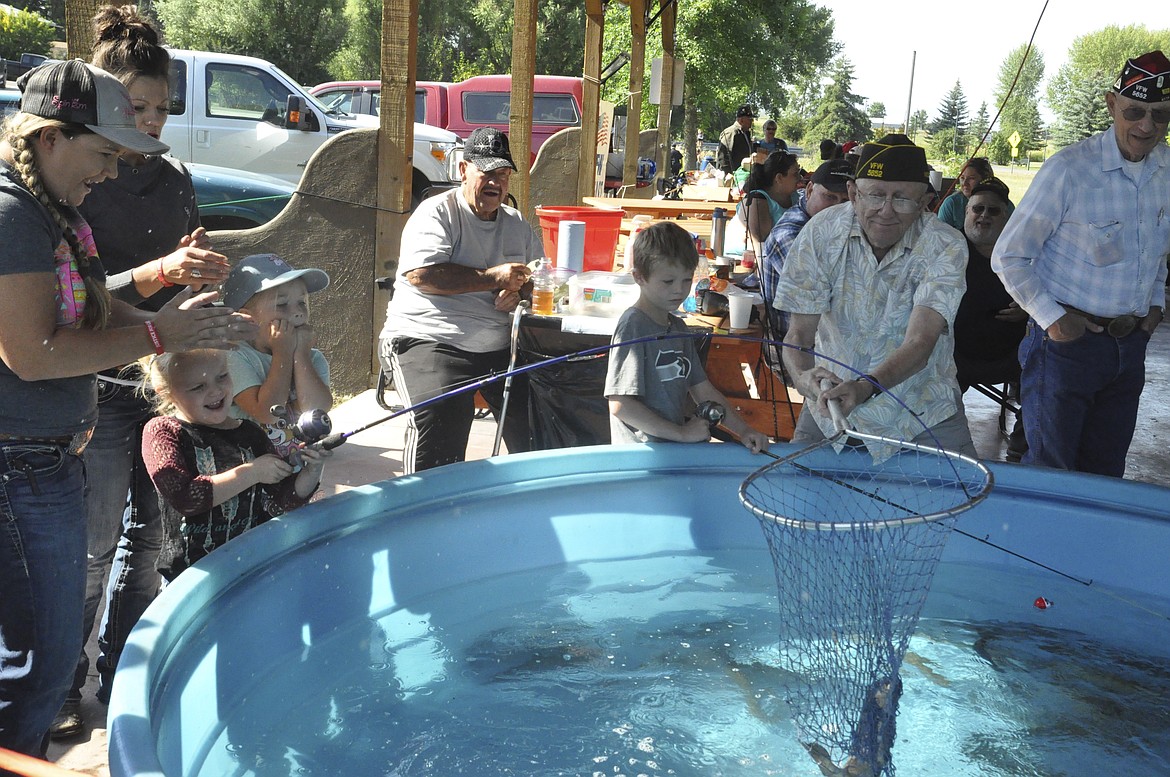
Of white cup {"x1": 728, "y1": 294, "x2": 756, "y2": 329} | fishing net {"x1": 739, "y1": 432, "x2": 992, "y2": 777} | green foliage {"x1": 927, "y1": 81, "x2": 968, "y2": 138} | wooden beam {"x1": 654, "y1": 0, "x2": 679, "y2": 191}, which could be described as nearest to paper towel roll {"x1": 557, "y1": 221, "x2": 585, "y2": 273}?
white cup {"x1": 728, "y1": 294, "x2": 756, "y2": 329}

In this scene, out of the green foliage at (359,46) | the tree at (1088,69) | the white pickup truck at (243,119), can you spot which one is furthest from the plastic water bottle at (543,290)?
the tree at (1088,69)

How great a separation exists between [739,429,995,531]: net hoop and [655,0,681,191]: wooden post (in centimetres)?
1410

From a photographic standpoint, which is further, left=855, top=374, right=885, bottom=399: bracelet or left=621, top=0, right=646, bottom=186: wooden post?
left=621, top=0, right=646, bottom=186: wooden post

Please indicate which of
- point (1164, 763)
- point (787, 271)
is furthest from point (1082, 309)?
point (1164, 763)

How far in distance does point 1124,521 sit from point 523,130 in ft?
18.7

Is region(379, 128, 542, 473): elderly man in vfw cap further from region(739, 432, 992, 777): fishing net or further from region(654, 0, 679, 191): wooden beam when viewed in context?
region(654, 0, 679, 191): wooden beam

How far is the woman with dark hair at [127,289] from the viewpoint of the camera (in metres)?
3.09

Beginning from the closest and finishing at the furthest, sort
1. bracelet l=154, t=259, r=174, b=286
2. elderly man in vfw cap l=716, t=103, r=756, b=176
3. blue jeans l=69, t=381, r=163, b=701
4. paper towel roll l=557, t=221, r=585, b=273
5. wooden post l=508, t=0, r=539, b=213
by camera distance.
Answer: bracelet l=154, t=259, r=174, b=286, blue jeans l=69, t=381, r=163, b=701, paper towel roll l=557, t=221, r=585, b=273, wooden post l=508, t=0, r=539, b=213, elderly man in vfw cap l=716, t=103, r=756, b=176

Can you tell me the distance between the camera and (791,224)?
5.57 m

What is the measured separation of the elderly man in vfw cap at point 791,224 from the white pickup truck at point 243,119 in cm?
754

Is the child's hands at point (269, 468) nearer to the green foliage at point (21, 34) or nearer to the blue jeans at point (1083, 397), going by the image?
the blue jeans at point (1083, 397)

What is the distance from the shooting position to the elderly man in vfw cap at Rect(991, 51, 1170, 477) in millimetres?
4113

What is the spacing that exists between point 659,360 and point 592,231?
2296 millimetres

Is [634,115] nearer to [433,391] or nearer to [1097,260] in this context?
[433,391]
